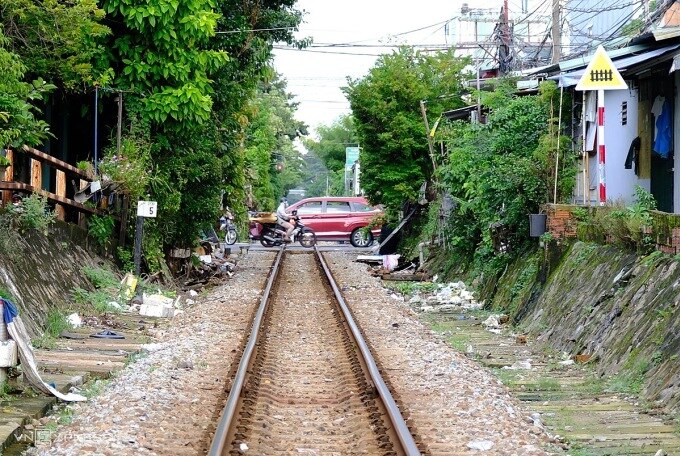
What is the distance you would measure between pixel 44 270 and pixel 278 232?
22.6 metres

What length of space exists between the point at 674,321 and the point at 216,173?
46.2 feet

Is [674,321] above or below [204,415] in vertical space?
above

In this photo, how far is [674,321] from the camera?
30.0 feet

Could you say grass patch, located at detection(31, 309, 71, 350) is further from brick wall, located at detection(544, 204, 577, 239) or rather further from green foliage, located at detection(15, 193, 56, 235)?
brick wall, located at detection(544, 204, 577, 239)

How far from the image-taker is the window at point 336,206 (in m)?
39.6

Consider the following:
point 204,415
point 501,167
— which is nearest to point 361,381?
point 204,415

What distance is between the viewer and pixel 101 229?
1859cm

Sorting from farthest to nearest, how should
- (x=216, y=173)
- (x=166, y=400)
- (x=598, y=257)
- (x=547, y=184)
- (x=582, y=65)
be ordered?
(x=216, y=173), (x=582, y=65), (x=547, y=184), (x=598, y=257), (x=166, y=400)

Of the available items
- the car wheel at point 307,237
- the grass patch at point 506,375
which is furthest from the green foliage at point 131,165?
the car wheel at point 307,237

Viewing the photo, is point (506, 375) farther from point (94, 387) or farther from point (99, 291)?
point (99, 291)

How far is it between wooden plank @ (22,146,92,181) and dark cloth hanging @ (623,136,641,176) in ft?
30.1

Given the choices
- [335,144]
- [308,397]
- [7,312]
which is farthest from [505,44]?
[335,144]

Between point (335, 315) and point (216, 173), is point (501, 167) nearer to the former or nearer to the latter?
point (335, 315)

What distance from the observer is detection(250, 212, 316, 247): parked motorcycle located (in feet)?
120
